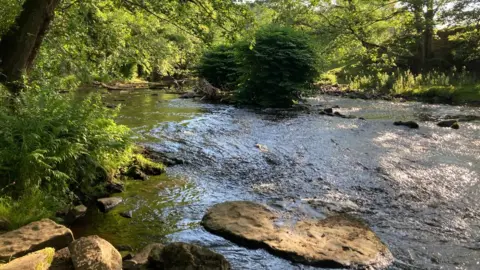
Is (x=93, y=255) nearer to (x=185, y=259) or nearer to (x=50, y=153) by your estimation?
(x=185, y=259)

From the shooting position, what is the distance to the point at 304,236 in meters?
5.30

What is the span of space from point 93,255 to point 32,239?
0.79 metres

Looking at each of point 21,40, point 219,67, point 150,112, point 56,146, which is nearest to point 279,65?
point 150,112

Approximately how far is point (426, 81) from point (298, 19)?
9380 mm

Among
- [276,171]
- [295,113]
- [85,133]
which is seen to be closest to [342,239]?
[276,171]

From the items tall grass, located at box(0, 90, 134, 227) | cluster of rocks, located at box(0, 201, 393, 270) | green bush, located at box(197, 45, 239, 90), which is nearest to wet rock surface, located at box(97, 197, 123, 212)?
tall grass, located at box(0, 90, 134, 227)

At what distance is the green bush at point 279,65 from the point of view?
17.7 metres

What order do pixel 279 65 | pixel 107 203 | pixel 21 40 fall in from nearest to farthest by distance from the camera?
pixel 107 203
pixel 21 40
pixel 279 65

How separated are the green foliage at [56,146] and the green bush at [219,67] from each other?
661 inches

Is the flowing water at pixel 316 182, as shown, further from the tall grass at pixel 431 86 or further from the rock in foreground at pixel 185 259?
the tall grass at pixel 431 86

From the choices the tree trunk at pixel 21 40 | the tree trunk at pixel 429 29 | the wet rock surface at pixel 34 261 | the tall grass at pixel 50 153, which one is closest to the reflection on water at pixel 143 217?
the tall grass at pixel 50 153

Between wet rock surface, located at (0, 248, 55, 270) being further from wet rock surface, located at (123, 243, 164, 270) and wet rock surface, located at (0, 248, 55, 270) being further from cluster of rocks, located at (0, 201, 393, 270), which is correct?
wet rock surface, located at (123, 243, 164, 270)

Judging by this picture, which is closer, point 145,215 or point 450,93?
point 145,215

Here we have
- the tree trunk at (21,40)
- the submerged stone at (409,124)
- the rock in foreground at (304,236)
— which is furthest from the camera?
the submerged stone at (409,124)
